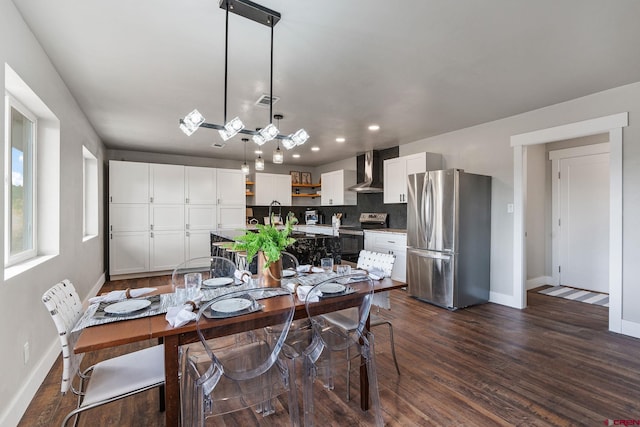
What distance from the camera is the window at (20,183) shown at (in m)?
2.13

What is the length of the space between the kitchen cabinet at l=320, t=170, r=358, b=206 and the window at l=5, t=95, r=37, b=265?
4.89 meters

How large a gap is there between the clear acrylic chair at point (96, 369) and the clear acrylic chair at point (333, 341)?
748 millimetres

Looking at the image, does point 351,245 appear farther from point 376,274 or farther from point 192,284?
point 192,284

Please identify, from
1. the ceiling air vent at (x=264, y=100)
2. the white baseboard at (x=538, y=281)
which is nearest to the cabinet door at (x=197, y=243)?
the ceiling air vent at (x=264, y=100)

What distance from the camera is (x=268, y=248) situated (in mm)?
1901

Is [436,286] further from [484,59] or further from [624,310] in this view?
[484,59]

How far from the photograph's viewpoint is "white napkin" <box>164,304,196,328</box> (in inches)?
55.2

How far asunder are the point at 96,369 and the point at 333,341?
1.25 meters

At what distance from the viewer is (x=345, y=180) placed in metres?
6.51

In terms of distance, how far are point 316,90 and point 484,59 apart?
4.79 feet

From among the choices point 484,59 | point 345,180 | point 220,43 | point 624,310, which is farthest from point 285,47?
point 345,180

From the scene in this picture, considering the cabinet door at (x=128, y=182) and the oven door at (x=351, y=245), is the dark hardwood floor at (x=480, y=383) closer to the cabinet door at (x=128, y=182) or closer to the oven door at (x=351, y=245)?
the oven door at (x=351, y=245)

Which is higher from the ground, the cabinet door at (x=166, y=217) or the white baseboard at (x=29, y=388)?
the cabinet door at (x=166, y=217)

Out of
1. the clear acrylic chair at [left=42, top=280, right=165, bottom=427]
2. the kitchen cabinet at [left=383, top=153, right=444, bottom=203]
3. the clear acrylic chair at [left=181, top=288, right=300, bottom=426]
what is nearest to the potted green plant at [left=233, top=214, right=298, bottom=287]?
the clear acrylic chair at [left=181, top=288, right=300, bottom=426]
